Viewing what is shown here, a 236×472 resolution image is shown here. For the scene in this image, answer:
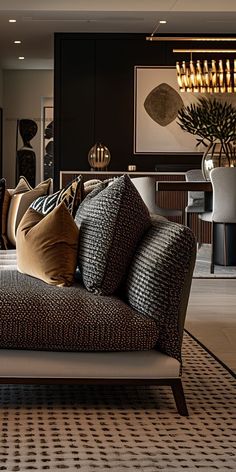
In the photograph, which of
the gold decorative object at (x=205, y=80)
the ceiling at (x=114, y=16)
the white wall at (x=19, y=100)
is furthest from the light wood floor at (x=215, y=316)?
the white wall at (x=19, y=100)

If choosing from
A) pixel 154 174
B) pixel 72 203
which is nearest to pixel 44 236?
pixel 72 203

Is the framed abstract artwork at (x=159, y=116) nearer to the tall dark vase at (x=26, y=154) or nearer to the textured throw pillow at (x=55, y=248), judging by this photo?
the tall dark vase at (x=26, y=154)

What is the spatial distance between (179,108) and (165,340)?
8589 mm

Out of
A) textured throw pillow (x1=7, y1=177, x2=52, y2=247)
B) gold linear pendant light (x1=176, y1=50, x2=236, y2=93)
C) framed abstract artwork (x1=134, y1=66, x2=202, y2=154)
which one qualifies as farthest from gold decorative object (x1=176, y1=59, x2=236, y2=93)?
textured throw pillow (x1=7, y1=177, x2=52, y2=247)

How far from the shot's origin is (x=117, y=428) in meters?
2.63

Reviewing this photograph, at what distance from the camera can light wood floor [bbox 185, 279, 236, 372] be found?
3930 mm

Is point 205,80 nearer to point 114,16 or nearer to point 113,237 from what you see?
point 114,16

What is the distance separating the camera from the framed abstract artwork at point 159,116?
1102 cm

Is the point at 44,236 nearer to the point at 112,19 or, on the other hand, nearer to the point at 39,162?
the point at 112,19

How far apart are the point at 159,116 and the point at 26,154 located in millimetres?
5673

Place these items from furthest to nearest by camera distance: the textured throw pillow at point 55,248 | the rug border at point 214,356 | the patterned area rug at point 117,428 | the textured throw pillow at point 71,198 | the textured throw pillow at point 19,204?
the textured throw pillow at point 19,204, the textured throw pillow at point 71,198, the rug border at point 214,356, the textured throw pillow at point 55,248, the patterned area rug at point 117,428

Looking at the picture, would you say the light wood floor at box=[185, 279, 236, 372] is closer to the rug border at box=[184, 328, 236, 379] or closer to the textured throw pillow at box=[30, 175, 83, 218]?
the rug border at box=[184, 328, 236, 379]

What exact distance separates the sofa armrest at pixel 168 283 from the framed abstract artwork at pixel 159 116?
8292 millimetres

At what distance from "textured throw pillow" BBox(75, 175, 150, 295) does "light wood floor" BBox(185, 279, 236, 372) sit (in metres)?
0.80
